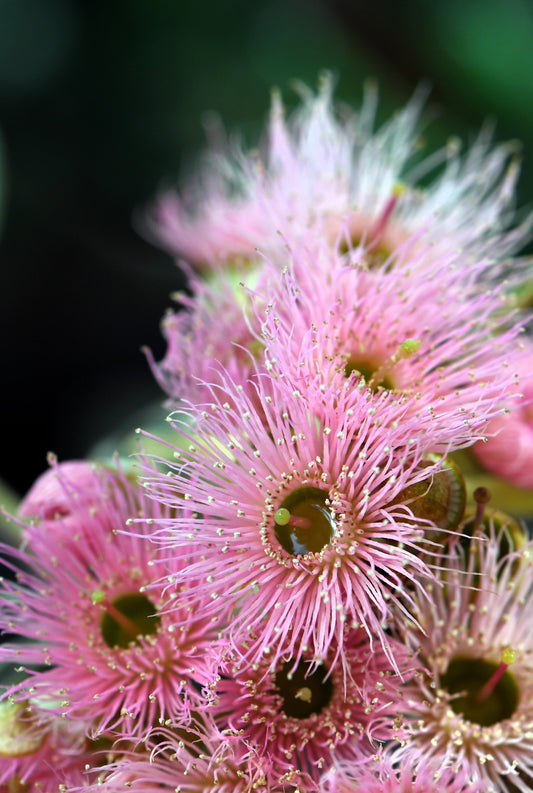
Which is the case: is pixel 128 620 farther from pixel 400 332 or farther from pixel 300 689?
pixel 400 332

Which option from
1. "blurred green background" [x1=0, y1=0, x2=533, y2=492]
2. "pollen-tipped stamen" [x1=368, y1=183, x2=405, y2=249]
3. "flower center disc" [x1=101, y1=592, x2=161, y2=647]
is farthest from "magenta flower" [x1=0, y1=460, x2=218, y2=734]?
"blurred green background" [x1=0, y1=0, x2=533, y2=492]

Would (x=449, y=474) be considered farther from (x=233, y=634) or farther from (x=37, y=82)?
(x=37, y=82)

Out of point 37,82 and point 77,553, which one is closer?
point 77,553

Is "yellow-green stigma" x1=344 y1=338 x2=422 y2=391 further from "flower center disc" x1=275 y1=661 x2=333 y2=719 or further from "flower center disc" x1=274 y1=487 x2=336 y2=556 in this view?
"flower center disc" x1=275 y1=661 x2=333 y2=719

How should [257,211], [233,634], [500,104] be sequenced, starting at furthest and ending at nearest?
[500,104], [257,211], [233,634]

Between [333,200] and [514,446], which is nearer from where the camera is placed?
[514,446]

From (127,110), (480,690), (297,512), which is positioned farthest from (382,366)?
(127,110)

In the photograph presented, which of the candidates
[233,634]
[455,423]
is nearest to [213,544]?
[233,634]

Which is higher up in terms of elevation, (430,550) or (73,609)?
(73,609)
